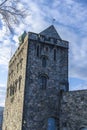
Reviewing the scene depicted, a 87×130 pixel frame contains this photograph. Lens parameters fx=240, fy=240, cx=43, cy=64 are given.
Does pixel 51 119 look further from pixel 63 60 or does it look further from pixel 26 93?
pixel 63 60

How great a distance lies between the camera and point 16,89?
31484mm

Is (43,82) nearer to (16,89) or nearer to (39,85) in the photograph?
(39,85)

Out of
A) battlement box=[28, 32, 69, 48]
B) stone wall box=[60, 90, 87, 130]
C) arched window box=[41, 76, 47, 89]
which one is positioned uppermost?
battlement box=[28, 32, 69, 48]

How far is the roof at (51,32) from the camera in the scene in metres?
30.9

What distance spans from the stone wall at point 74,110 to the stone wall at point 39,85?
2208 millimetres

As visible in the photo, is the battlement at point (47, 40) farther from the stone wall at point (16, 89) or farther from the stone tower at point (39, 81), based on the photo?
the stone wall at point (16, 89)

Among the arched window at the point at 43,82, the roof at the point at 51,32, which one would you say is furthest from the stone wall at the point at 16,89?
the roof at the point at 51,32

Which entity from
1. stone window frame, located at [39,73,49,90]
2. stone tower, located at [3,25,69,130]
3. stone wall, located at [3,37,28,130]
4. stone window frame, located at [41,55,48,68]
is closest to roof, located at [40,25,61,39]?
stone tower, located at [3,25,69,130]

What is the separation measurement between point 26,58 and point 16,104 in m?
6.26

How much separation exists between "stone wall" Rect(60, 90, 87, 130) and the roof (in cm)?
877

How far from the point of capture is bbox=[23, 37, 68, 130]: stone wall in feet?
87.9

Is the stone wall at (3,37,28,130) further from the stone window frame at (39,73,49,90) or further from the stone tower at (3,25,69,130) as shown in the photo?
the stone window frame at (39,73,49,90)

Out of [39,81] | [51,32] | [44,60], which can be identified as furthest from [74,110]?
[51,32]

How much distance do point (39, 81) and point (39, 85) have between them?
485 millimetres
